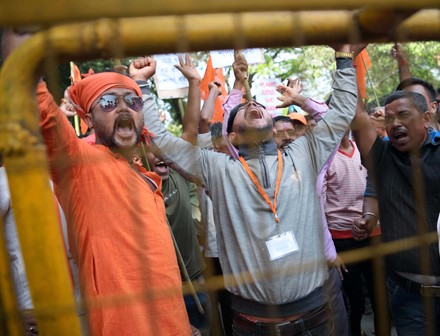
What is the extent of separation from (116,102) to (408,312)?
1547mm

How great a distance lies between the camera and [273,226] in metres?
2.06

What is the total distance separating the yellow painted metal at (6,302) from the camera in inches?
28.6

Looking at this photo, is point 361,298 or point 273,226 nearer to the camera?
point 273,226

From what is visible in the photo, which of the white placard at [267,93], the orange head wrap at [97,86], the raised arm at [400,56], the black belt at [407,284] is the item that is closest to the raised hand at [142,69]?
the orange head wrap at [97,86]

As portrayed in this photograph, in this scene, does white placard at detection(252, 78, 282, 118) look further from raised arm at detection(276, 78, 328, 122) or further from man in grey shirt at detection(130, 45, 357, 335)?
man in grey shirt at detection(130, 45, 357, 335)

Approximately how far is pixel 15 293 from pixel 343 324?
5.99 feet

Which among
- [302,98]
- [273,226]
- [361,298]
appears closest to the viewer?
[273,226]

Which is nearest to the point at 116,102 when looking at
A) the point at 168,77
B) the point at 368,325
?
the point at 168,77

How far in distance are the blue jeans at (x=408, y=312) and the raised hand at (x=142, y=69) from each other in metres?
1.41

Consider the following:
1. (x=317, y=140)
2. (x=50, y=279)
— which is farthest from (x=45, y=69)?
(x=317, y=140)

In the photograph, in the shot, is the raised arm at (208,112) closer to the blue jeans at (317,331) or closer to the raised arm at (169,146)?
the raised arm at (169,146)

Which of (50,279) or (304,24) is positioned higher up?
(304,24)

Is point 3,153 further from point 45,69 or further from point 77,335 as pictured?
point 77,335

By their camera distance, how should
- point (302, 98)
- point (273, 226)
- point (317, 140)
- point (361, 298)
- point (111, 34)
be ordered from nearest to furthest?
point (111, 34), point (273, 226), point (317, 140), point (302, 98), point (361, 298)
